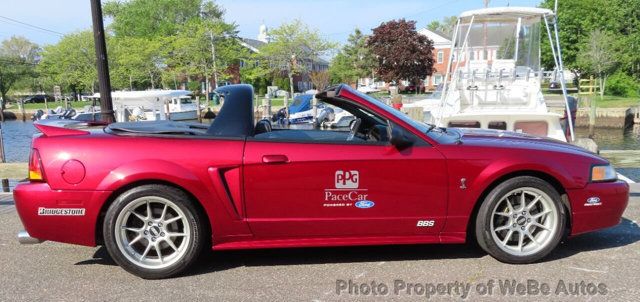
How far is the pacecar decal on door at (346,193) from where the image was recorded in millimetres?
3551

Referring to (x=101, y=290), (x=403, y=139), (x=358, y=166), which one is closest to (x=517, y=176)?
(x=403, y=139)

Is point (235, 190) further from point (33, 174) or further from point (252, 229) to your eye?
point (33, 174)

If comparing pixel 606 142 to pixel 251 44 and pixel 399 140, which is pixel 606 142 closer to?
pixel 399 140

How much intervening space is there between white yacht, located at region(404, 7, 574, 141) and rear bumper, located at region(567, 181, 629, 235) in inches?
212

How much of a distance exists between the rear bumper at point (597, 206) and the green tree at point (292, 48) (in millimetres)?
45728

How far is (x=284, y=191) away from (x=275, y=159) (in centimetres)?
24

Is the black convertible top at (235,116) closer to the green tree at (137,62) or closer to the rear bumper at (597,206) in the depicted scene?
the rear bumper at (597,206)

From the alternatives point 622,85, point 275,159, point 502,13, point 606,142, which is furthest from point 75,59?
point 275,159

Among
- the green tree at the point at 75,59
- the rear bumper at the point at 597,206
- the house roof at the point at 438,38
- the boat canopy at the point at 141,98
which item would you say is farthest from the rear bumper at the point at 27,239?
the house roof at the point at 438,38

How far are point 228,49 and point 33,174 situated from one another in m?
45.4

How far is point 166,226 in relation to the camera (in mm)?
3574

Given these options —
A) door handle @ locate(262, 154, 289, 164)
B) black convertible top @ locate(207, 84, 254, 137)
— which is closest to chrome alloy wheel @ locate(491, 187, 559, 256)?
door handle @ locate(262, 154, 289, 164)

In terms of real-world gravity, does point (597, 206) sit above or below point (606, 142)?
above

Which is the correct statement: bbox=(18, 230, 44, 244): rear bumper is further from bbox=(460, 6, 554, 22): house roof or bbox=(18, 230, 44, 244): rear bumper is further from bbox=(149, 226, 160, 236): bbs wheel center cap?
bbox=(460, 6, 554, 22): house roof
